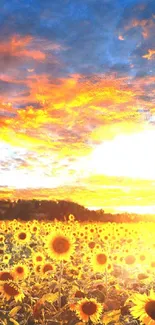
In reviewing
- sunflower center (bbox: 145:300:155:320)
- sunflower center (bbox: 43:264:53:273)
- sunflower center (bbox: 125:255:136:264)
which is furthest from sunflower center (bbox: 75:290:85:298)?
sunflower center (bbox: 125:255:136:264)

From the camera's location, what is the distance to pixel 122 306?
737cm

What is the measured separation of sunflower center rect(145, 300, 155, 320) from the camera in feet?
17.8

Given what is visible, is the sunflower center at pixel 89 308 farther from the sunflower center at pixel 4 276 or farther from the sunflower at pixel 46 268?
the sunflower at pixel 46 268

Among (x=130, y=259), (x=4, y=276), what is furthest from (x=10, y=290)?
(x=130, y=259)

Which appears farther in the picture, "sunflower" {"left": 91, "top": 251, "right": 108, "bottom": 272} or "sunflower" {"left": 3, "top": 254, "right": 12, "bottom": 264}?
"sunflower" {"left": 3, "top": 254, "right": 12, "bottom": 264}

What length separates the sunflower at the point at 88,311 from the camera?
657 cm

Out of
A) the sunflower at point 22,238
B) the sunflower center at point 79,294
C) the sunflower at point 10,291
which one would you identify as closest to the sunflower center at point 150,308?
Result: the sunflower center at point 79,294

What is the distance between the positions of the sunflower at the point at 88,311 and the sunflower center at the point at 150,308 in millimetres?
1300

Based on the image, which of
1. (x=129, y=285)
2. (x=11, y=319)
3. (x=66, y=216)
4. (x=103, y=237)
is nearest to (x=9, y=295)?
(x=11, y=319)

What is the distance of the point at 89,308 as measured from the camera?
666 cm

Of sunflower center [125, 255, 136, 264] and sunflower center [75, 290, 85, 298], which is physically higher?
sunflower center [125, 255, 136, 264]

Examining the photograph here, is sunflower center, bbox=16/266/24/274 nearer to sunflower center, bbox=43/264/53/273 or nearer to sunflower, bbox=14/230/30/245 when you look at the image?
sunflower center, bbox=43/264/53/273

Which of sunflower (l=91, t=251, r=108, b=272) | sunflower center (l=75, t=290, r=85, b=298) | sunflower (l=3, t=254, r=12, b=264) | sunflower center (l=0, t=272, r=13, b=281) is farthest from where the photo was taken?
sunflower (l=3, t=254, r=12, b=264)

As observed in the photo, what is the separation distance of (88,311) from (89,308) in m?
0.05
